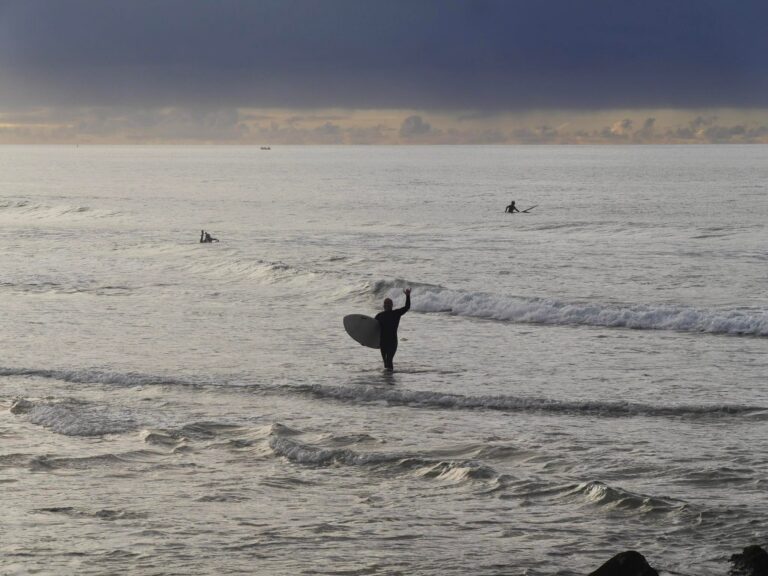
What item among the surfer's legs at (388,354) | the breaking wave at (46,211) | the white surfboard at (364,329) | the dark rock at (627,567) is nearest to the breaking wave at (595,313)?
the white surfboard at (364,329)

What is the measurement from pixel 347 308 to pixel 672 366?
43.2 feet

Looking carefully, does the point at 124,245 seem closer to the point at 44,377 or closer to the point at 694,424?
the point at 44,377

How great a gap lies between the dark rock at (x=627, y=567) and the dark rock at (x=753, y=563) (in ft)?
4.27

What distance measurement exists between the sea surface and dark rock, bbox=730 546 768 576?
24.2 inches

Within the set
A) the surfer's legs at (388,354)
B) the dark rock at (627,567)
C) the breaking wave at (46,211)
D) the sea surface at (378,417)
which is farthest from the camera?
the breaking wave at (46,211)

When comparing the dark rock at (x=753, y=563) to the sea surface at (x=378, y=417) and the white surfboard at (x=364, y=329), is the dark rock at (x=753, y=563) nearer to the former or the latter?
the sea surface at (x=378, y=417)

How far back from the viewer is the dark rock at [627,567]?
368 inches

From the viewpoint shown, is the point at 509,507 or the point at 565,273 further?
the point at 565,273

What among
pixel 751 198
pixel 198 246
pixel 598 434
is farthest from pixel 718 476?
pixel 751 198

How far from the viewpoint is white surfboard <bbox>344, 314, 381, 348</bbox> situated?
77.9 ft

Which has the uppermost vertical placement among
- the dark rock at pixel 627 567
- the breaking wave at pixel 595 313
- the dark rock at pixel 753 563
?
the dark rock at pixel 627 567

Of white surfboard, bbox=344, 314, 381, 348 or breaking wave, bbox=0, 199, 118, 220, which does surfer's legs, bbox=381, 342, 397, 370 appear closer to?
white surfboard, bbox=344, 314, 381, 348

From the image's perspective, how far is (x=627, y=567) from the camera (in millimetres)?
9375

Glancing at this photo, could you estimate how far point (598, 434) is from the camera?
17.1m
